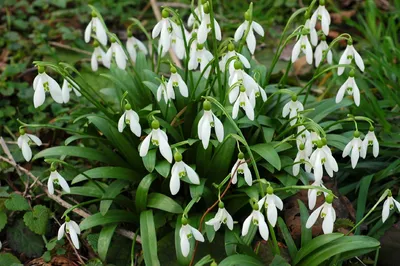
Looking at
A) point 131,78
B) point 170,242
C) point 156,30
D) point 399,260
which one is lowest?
point 399,260

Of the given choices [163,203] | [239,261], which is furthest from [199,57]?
[239,261]

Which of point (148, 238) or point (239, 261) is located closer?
point (239, 261)

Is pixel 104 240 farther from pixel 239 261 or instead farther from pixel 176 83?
pixel 176 83

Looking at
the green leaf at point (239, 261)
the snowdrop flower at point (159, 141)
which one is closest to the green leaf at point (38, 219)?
the snowdrop flower at point (159, 141)

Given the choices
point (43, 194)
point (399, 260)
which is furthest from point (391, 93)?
point (43, 194)

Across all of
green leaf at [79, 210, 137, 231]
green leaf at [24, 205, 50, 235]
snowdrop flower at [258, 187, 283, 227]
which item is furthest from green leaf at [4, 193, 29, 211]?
snowdrop flower at [258, 187, 283, 227]

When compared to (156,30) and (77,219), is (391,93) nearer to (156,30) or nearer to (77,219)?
(156,30)

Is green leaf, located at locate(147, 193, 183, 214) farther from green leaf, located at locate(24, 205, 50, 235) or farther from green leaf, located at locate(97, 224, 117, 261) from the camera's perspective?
green leaf, located at locate(24, 205, 50, 235)
